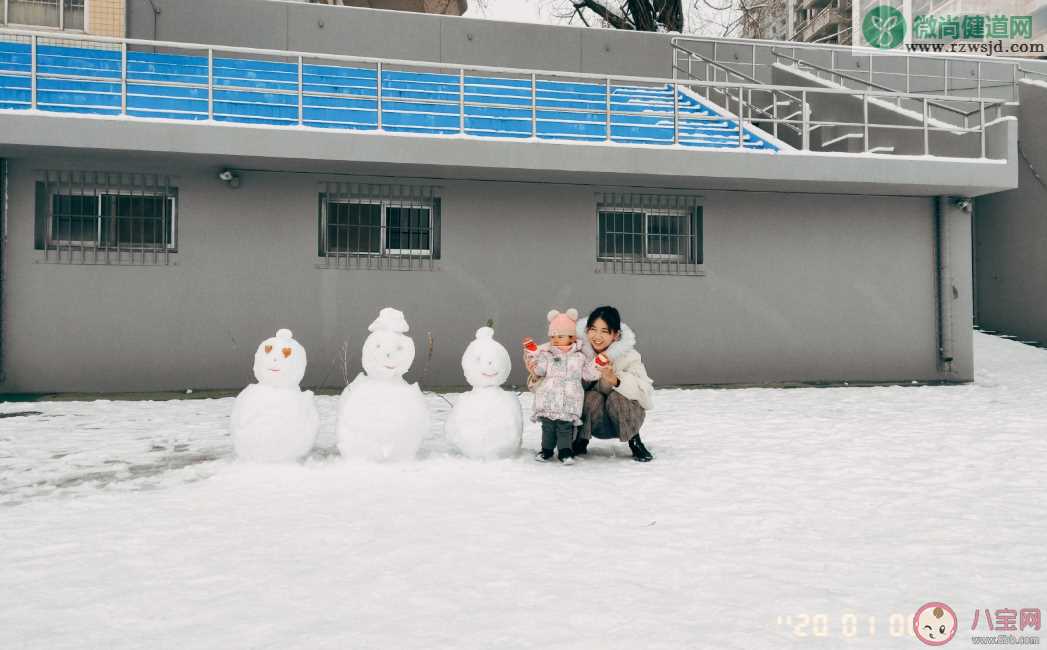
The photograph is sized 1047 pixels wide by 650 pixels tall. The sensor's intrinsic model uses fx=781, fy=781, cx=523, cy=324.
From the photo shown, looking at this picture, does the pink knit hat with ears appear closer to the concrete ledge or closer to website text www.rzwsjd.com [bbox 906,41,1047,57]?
the concrete ledge

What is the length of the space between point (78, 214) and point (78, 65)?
4596 millimetres

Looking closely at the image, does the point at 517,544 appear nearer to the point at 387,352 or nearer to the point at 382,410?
the point at 382,410

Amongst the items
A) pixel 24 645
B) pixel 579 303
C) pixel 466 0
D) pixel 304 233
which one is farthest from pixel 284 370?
pixel 466 0

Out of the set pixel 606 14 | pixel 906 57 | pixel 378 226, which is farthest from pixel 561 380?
pixel 606 14

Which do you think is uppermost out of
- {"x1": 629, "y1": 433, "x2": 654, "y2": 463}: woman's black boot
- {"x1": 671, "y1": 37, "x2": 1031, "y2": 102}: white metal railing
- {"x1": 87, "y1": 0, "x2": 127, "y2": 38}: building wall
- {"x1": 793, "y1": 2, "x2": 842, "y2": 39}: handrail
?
{"x1": 793, "y1": 2, "x2": 842, "y2": 39}: handrail

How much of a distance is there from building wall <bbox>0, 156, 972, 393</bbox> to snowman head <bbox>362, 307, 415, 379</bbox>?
208 inches

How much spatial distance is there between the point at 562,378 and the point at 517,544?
2.22 m

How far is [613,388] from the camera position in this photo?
20.7 ft

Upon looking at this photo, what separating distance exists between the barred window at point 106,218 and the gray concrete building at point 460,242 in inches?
1.1

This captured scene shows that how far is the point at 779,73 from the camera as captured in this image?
1688 cm

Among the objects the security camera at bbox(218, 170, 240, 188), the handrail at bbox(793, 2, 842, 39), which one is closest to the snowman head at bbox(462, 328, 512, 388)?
the security camera at bbox(218, 170, 240, 188)

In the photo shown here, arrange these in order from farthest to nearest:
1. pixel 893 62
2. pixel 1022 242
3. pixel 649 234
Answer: pixel 893 62 < pixel 1022 242 < pixel 649 234

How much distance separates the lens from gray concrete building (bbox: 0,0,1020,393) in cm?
1039

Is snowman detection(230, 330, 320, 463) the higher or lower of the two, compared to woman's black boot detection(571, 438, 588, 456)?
higher
